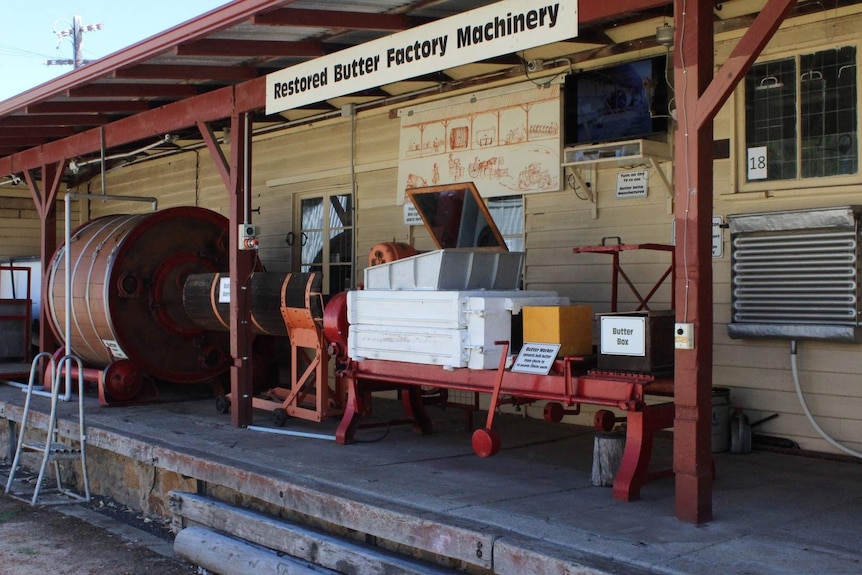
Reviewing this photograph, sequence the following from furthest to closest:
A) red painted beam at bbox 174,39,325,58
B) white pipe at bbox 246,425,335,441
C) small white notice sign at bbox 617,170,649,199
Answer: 1. white pipe at bbox 246,425,335,441
2. small white notice sign at bbox 617,170,649,199
3. red painted beam at bbox 174,39,325,58

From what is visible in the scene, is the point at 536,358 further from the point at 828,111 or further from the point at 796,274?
the point at 828,111

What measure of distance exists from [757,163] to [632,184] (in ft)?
3.69

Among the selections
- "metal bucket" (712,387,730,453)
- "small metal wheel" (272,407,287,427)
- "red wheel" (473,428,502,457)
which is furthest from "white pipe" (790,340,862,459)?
"small metal wheel" (272,407,287,427)

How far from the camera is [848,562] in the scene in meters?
4.28

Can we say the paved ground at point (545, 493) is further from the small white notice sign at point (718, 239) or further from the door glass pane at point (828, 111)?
the door glass pane at point (828, 111)

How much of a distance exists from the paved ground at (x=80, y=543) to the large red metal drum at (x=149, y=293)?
2.12 m

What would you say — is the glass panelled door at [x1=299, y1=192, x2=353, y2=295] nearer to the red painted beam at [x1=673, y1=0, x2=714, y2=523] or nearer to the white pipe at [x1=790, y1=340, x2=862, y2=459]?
A: the white pipe at [x1=790, y1=340, x2=862, y2=459]

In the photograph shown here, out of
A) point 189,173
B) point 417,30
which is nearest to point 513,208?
point 417,30

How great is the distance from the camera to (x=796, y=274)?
6.73 metres

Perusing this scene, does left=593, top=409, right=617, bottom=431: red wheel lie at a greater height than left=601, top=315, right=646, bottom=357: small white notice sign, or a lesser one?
lesser

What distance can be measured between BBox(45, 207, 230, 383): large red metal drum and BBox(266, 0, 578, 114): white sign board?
136 inches

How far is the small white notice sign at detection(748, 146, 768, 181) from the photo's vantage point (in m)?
6.98

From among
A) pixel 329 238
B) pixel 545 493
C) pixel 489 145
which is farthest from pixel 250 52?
pixel 545 493

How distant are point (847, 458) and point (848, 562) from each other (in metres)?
2.54
